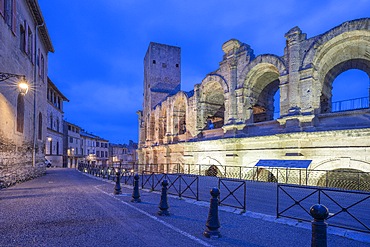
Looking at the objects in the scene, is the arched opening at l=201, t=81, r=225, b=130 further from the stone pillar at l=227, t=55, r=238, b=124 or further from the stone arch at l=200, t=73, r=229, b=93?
the stone pillar at l=227, t=55, r=238, b=124

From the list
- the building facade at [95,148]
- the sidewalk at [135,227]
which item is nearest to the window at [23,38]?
the sidewalk at [135,227]

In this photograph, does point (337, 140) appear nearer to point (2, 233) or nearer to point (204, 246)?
point (204, 246)

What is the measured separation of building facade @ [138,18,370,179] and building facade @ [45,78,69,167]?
2209cm

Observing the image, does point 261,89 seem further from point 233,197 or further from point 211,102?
point 233,197

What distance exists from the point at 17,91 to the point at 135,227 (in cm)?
1176

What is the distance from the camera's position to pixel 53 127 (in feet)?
132

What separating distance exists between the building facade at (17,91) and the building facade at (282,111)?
464 inches

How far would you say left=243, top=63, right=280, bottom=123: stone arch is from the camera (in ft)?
53.5

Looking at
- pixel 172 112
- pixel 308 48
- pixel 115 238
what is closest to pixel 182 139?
pixel 172 112

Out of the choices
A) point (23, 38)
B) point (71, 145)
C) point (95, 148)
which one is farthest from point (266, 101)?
point (95, 148)

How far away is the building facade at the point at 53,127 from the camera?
37000 millimetres

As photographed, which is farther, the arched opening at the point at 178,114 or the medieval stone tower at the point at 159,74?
the medieval stone tower at the point at 159,74

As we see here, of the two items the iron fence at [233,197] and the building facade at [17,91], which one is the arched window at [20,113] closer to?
the building facade at [17,91]

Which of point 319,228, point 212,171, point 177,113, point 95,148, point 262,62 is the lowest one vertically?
point 95,148
